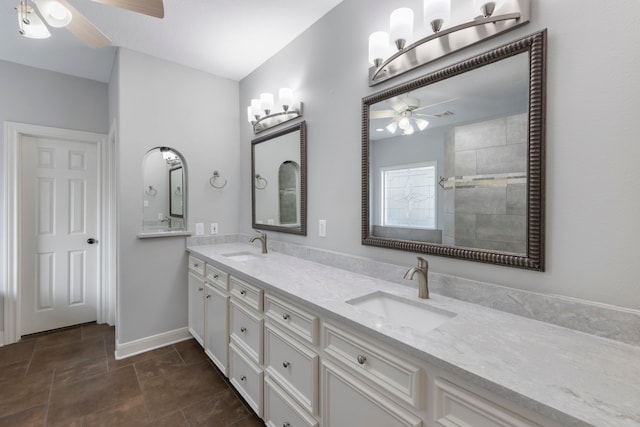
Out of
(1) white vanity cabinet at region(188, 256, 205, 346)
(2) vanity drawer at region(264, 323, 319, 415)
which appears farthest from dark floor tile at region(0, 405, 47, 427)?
(2) vanity drawer at region(264, 323, 319, 415)

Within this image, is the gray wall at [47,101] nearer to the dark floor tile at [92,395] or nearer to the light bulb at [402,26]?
the dark floor tile at [92,395]

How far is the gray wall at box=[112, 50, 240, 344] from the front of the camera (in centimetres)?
246

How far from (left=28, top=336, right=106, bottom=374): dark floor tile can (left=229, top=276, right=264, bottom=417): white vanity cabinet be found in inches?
56.9

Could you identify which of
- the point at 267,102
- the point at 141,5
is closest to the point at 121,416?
the point at 141,5

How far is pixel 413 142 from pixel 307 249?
1071 millimetres

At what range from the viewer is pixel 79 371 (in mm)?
2264

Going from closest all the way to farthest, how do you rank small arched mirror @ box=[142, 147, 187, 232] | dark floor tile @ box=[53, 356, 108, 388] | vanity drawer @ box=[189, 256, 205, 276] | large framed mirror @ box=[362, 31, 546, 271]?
large framed mirror @ box=[362, 31, 546, 271], dark floor tile @ box=[53, 356, 108, 388], vanity drawer @ box=[189, 256, 205, 276], small arched mirror @ box=[142, 147, 187, 232]

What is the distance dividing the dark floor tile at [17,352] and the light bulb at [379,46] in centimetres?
350

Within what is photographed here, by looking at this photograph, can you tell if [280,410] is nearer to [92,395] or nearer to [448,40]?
[92,395]

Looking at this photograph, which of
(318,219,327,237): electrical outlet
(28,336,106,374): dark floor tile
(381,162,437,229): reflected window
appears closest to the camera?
(381,162,437,229): reflected window

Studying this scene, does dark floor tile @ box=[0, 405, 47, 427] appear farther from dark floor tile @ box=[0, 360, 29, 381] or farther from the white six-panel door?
the white six-panel door

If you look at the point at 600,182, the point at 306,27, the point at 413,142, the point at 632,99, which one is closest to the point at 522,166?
the point at 600,182

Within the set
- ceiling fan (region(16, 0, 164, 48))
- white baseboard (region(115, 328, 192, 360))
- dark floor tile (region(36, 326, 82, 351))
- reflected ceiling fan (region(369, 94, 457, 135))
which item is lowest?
dark floor tile (region(36, 326, 82, 351))

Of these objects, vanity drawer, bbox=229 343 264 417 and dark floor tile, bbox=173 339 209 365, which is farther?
dark floor tile, bbox=173 339 209 365
